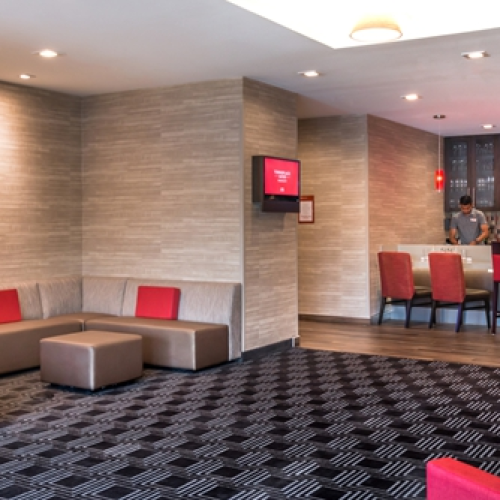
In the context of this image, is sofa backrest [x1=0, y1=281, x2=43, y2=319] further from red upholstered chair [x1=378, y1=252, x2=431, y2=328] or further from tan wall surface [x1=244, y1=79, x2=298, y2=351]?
red upholstered chair [x1=378, y1=252, x2=431, y2=328]

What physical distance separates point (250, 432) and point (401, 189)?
6877 millimetres

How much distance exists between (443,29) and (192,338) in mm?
3483

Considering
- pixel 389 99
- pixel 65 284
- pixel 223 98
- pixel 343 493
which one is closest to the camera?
pixel 343 493

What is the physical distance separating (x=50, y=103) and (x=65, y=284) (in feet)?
6.66

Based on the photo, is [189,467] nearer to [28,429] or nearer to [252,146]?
[28,429]

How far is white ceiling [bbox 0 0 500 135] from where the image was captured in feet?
16.9

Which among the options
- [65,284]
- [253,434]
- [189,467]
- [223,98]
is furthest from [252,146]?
[189,467]

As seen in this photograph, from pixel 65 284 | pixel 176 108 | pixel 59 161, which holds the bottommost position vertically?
pixel 65 284

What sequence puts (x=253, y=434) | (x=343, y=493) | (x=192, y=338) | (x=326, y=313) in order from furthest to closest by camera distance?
(x=326, y=313)
(x=192, y=338)
(x=253, y=434)
(x=343, y=493)

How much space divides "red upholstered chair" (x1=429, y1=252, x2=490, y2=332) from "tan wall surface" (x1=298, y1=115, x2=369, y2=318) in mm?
953

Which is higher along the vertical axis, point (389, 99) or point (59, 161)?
point (389, 99)

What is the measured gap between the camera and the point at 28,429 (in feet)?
16.1

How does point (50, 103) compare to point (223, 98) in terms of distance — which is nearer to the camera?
point (223, 98)

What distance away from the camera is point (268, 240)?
7.65 metres
